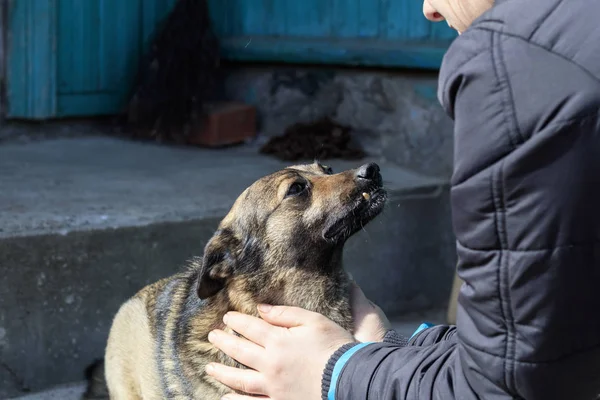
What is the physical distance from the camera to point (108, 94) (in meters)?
6.18

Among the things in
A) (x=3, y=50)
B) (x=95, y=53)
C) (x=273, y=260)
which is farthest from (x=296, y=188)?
(x=95, y=53)

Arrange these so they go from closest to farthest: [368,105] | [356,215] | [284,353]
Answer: [284,353] → [356,215] → [368,105]

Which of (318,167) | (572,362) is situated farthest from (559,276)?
(318,167)

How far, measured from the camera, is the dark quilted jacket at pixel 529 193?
122 centimetres

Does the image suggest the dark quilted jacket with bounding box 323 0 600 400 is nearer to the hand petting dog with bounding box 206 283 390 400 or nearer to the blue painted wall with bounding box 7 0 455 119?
the hand petting dog with bounding box 206 283 390 400

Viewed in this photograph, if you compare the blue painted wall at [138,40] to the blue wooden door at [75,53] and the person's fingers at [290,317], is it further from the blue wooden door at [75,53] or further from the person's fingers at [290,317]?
the person's fingers at [290,317]

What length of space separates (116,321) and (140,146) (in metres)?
2.58

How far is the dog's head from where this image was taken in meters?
2.63

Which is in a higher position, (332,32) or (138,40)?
(332,32)

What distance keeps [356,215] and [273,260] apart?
0.31 meters

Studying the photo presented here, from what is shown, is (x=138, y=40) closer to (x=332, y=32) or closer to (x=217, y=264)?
(x=332, y=32)

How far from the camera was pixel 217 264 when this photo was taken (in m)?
2.69

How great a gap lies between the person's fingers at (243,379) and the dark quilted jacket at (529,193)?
68 centimetres

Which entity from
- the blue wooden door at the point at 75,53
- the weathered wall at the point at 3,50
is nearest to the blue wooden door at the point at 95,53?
the blue wooden door at the point at 75,53
